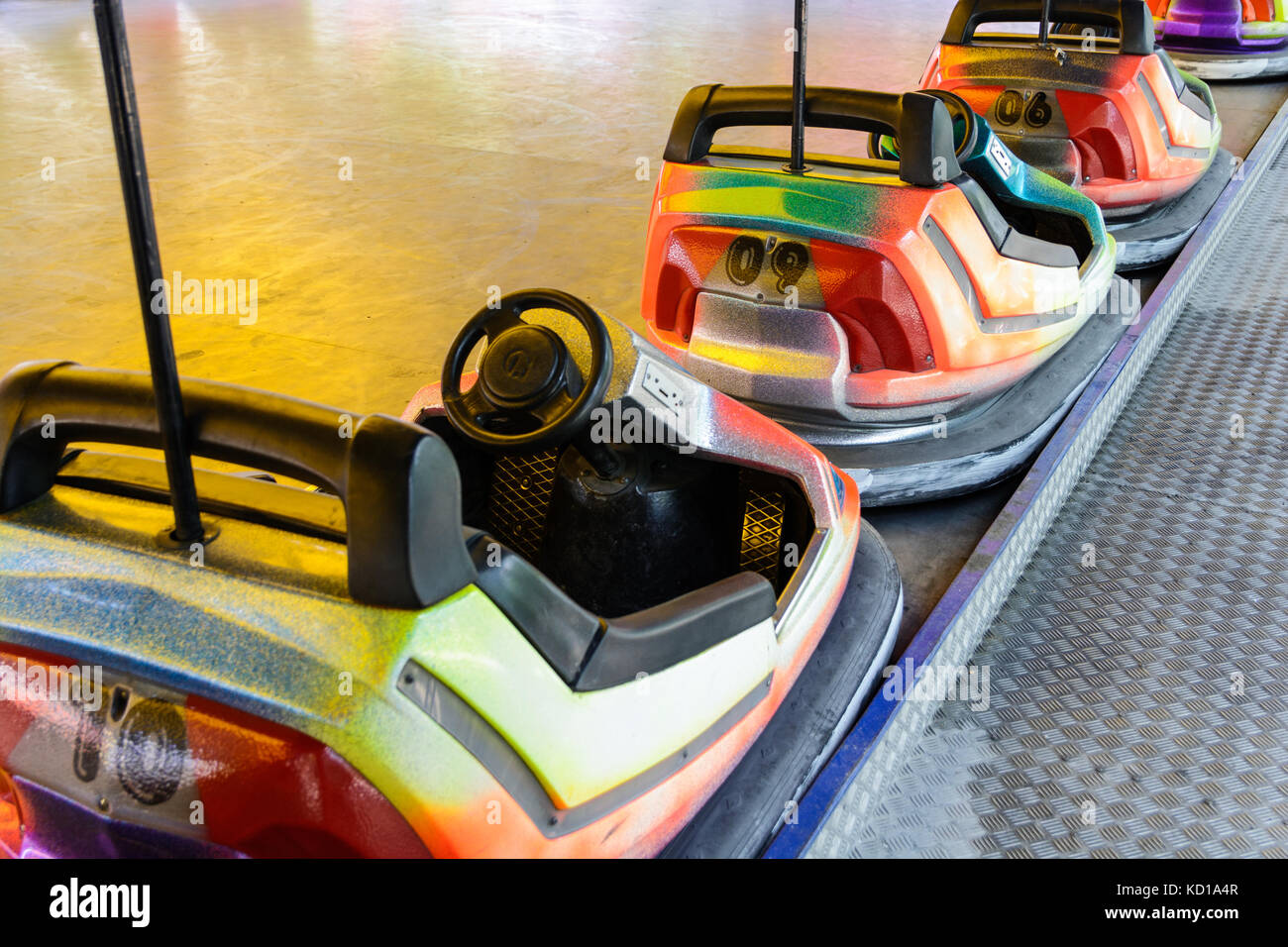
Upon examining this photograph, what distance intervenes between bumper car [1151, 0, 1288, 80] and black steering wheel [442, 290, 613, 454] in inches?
205

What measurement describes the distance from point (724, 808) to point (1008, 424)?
1.21 meters

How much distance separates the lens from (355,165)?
435cm

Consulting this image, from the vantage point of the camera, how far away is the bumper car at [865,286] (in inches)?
71.9

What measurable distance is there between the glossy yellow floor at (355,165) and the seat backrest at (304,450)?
1566 millimetres

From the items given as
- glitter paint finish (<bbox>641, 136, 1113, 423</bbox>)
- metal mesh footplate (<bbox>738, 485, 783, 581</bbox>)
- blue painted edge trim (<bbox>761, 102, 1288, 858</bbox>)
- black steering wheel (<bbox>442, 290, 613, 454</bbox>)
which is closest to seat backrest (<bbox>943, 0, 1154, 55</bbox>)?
blue painted edge trim (<bbox>761, 102, 1288, 858</bbox>)

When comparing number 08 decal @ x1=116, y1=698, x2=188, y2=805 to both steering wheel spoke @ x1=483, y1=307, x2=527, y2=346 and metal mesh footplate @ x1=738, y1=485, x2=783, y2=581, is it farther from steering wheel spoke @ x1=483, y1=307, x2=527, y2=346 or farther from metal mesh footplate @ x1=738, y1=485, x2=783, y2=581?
metal mesh footplate @ x1=738, y1=485, x2=783, y2=581

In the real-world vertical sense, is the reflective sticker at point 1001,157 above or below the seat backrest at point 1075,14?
below

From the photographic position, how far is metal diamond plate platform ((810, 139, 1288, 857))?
134 centimetres

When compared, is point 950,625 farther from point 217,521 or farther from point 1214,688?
point 217,521

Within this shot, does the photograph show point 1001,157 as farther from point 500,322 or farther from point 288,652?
point 288,652

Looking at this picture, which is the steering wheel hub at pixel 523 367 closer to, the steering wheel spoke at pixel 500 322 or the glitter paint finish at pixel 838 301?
the steering wheel spoke at pixel 500 322

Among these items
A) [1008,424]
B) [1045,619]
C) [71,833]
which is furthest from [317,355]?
[71,833]

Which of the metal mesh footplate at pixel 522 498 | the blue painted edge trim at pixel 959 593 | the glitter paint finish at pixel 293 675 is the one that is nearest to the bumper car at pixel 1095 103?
the blue painted edge trim at pixel 959 593

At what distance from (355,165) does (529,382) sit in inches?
136
